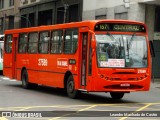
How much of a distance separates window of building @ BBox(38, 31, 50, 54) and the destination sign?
170 inches

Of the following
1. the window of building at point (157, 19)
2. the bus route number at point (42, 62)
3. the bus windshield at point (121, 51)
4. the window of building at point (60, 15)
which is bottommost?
the bus route number at point (42, 62)

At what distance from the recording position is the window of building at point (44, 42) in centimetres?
1996

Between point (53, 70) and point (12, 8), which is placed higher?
point (12, 8)

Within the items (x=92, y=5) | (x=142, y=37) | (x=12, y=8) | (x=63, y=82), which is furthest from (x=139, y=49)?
(x=12, y=8)

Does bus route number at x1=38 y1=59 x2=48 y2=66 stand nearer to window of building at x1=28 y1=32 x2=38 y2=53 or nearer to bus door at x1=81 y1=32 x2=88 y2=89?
window of building at x1=28 y1=32 x2=38 y2=53

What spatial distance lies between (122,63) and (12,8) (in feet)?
142

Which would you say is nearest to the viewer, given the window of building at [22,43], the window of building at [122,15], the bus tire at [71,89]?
the bus tire at [71,89]

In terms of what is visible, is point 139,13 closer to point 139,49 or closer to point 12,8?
point 139,49

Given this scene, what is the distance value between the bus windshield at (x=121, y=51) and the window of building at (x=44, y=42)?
14.7 ft

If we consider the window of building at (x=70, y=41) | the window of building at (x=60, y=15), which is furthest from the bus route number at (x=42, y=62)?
the window of building at (x=60, y=15)

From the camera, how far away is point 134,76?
16.1 meters

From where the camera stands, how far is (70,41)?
17766 millimetres

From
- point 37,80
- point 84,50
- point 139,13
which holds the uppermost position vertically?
point 139,13

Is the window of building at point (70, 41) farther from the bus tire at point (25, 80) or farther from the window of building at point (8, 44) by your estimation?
the window of building at point (8, 44)
